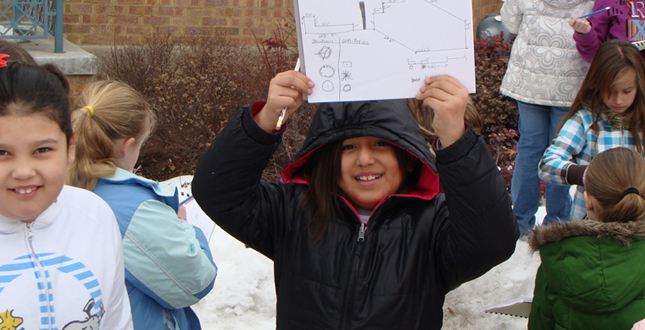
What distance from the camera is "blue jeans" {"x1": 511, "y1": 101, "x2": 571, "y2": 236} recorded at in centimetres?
402

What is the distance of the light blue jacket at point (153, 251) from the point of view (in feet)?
6.23

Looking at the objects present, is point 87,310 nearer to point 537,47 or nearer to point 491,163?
point 491,163

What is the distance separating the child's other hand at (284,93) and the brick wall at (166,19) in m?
5.96

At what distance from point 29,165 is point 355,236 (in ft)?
3.22

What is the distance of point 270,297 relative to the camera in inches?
145

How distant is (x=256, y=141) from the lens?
1.81 m

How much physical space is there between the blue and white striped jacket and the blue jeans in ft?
2.45

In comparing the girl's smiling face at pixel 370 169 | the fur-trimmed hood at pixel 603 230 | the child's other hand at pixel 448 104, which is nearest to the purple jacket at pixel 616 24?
the fur-trimmed hood at pixel 603 230

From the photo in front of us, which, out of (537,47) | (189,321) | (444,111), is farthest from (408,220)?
(537,47)

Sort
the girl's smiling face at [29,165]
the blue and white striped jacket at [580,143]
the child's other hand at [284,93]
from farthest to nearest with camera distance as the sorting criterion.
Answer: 1. the blue and white striped jacket at [580,143]
2. the child's other hand at [284,93]
3. the girl's smiling face at [29,165]

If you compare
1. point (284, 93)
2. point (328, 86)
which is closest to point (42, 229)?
point (284, 93)

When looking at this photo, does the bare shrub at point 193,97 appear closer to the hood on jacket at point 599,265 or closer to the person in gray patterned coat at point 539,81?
the person in gray patterned coat at point 539,81

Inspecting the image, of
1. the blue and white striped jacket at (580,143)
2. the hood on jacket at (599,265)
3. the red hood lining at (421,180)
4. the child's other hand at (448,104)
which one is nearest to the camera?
the child's other hand at (448,104)

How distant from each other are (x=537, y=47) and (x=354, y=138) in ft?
8.14
